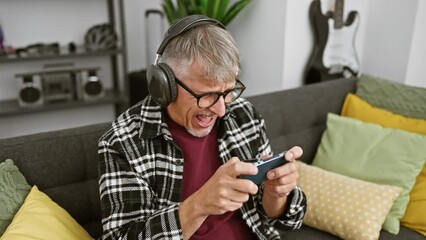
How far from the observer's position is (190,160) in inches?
43.9

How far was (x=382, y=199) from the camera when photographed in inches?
55.9

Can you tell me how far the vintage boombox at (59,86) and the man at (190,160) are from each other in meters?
1.77

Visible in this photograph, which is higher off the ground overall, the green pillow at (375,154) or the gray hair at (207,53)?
the gray hair at (207,53)

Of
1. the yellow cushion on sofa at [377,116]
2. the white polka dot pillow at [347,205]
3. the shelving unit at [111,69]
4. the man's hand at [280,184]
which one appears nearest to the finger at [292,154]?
the man's hand at [280,184]

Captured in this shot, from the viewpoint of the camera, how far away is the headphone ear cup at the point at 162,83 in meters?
0.96

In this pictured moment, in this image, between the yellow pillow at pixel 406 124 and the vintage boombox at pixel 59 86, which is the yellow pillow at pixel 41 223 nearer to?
the yellow pillow at pixel 406 124

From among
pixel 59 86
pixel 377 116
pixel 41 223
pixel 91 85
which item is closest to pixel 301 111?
pixel 377 116

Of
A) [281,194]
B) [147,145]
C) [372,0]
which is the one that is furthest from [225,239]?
[372,0]

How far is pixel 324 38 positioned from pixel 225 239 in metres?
1.38

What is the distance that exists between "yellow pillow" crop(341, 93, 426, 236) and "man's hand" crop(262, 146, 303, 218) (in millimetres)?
637

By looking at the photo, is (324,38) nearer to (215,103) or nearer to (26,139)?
(215,103)

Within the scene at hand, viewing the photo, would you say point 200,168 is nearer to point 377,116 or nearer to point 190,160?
point 190,160

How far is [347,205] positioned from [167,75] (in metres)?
0.85

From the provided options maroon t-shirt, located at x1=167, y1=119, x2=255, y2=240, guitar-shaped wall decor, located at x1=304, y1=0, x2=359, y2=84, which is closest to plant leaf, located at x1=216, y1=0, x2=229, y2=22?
guitar-shaped wall decor, located at x1=304, y1=0, x2=359, y2=84
